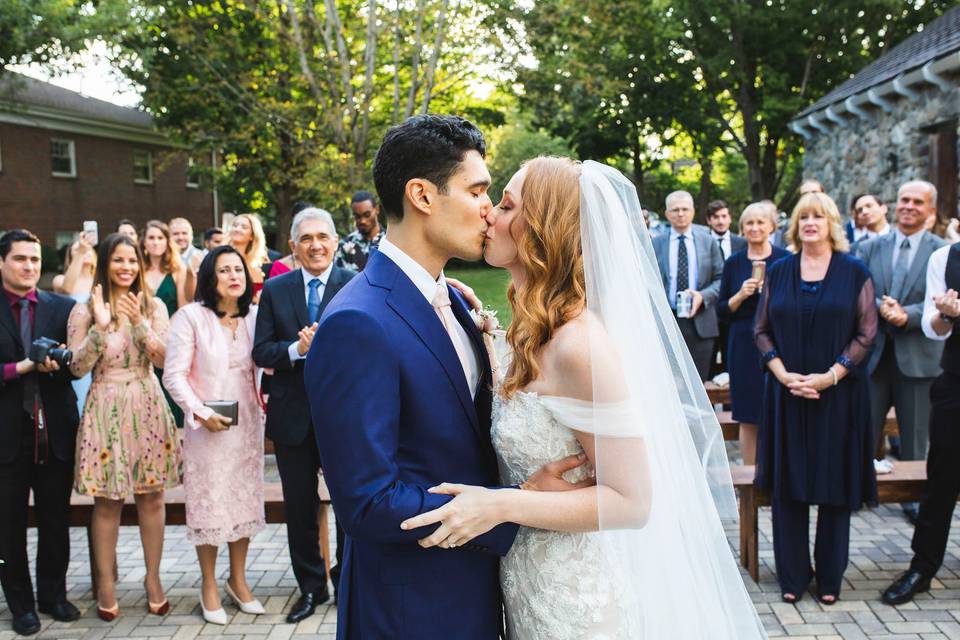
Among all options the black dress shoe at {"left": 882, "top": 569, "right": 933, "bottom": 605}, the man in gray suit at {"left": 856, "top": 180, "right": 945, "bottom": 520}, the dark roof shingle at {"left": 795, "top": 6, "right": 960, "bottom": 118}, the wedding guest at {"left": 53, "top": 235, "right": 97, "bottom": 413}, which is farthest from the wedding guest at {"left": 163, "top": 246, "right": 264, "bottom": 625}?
the dark roof shingle at {"left": 795, "top": 6, "right": 960, "bottom": 118}

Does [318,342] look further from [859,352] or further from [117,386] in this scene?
[859,352]

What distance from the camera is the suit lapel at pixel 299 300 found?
16.3 feet

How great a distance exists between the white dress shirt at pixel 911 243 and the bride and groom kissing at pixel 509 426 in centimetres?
455

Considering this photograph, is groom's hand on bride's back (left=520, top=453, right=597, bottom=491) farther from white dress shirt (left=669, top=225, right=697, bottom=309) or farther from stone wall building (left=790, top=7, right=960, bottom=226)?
stone wall building (left=790, top=7, right=960, bottom=226)

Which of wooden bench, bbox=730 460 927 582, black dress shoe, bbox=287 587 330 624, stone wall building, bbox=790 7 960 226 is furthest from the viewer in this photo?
stone wall building, bbox=790 7 960 226

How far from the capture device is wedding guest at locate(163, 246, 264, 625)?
4.80 m

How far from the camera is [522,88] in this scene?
60.8ft

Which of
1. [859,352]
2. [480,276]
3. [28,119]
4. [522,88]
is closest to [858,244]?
[859,352]

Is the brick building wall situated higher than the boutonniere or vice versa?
the brick building wall

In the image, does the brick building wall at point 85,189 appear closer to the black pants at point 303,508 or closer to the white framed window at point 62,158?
the white framed window at point 62,158

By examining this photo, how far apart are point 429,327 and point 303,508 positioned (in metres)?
3.11

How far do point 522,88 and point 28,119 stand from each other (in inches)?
653

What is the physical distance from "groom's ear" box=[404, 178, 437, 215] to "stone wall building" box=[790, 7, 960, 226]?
328 inches

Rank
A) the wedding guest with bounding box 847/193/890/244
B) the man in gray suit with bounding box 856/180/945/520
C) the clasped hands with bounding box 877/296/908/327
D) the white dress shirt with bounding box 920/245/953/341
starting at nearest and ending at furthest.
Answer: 1. the white dress shirt with bounding box 920/245/953/341
2. the clasped hands with bounding box 877/296/908/327
3. the man in gray suit with bounding box 856/180/945/520
4. the wedding guest with bounding box 847/193/890/244
